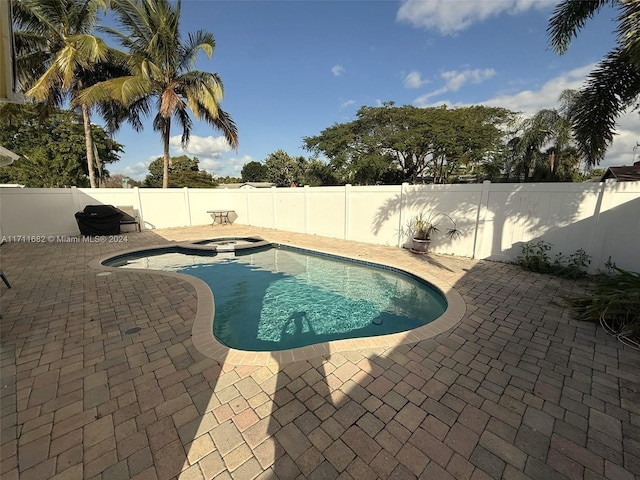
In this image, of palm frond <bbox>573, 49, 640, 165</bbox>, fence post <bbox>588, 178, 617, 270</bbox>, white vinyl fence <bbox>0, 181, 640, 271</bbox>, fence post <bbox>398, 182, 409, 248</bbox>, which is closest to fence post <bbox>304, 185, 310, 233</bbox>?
white vinyl fence <bbox>0, 181, 640, 271</bbox>

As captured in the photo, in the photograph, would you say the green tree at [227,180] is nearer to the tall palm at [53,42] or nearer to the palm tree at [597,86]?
the tall palm at [53,42]

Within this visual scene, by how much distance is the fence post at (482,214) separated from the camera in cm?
672

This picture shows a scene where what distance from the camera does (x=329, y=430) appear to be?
2047 mm

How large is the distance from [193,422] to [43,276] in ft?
20.0

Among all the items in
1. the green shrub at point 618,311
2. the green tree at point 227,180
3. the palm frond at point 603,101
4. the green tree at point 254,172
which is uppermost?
the green tree at point 254,172

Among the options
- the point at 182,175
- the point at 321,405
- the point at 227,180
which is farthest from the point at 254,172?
the point at 321,405

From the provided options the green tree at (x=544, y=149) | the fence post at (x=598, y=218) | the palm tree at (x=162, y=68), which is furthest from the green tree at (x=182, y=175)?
the fence post at (x=598, y=218)

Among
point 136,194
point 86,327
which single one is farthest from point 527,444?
point 136,194

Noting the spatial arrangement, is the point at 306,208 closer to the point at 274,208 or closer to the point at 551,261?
the point at 274,208

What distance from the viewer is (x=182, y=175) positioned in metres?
36.5

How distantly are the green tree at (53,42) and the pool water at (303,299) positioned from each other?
855cm

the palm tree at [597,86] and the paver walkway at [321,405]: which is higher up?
the palm tree at [597,86]

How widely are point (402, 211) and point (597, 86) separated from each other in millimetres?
4813

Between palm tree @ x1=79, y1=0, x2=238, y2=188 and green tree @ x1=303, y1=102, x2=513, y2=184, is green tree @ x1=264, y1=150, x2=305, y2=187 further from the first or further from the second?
palm tree @ x1=79, y1=0, x2=238, y2=188
